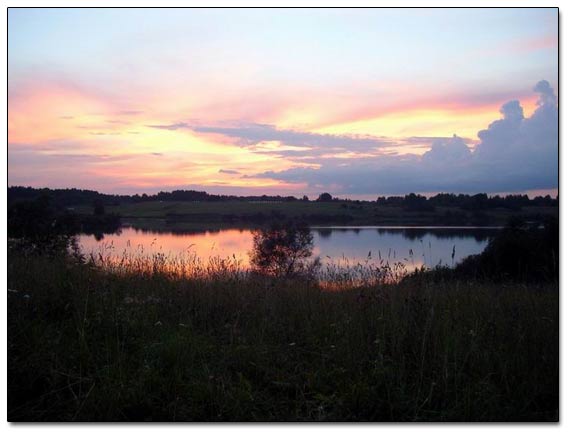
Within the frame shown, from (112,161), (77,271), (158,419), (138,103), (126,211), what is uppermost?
(138,103)

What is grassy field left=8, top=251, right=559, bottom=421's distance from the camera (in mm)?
3207

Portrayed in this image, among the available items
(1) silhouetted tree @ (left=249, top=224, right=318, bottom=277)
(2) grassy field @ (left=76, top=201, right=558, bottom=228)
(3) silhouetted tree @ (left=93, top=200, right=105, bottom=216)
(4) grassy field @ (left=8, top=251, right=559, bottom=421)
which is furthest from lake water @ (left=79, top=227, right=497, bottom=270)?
(1) silhouetted tree @ (left=249, top=224, right=318, bottom=277)

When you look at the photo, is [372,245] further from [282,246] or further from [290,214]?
[282,246]

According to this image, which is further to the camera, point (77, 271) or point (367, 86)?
point (367, 86)

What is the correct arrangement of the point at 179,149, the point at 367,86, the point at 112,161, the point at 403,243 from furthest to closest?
the point at 403,243 < the point at 179,149 < the point at 112,161 < the point at 367,86

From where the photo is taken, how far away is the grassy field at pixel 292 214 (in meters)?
8.45

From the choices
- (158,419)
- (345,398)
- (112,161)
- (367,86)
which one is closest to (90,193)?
(112,161)

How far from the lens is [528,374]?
3.47m

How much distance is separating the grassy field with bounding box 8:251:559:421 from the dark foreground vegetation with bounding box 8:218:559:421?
0.04ft

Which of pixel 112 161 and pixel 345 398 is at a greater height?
pixel 112 161

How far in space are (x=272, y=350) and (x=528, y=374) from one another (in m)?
2.14

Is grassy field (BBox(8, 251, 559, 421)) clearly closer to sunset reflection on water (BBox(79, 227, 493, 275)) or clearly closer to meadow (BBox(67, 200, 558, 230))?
sunset reflection on water (BBox(79, 227, 493, 275))

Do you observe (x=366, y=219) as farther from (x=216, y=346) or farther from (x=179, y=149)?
(x=216, y=346)

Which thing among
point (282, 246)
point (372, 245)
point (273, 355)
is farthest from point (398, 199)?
point (282, 246)
